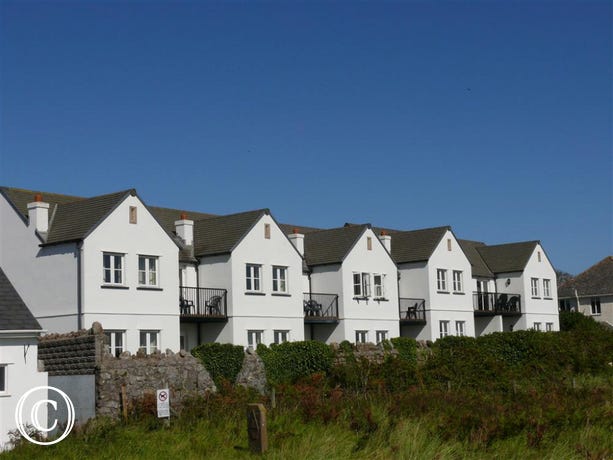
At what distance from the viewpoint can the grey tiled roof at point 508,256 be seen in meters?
57.4

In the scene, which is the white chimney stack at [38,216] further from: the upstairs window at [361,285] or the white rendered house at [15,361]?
the upstairs window at [361,285]

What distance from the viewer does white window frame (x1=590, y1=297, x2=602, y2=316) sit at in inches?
2879

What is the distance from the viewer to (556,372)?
38406 millimetres

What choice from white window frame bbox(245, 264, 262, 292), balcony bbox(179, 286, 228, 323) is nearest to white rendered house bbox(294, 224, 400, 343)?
white window frame bbox(245, 264, 262, 292)

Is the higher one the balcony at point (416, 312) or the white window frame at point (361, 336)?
the balcony at point (416, 312)

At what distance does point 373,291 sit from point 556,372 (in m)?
10.6

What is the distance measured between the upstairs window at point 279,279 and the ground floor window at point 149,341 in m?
7.01

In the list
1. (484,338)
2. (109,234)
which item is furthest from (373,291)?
(109,234)

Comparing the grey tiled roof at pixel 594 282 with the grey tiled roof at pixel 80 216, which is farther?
the grey tiled roof at pixel 594 282

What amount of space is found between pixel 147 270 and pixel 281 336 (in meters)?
7.86

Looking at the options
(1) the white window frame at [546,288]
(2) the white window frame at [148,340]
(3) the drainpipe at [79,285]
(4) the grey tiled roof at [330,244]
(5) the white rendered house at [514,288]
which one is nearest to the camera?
(3) the drainpipe at [79,285]

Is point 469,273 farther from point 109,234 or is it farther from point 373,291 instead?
point 109,234

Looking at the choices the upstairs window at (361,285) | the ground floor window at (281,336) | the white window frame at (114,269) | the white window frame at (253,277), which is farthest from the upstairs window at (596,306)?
the white window frame at (114,269)

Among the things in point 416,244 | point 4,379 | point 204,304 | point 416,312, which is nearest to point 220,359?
point 204,304
